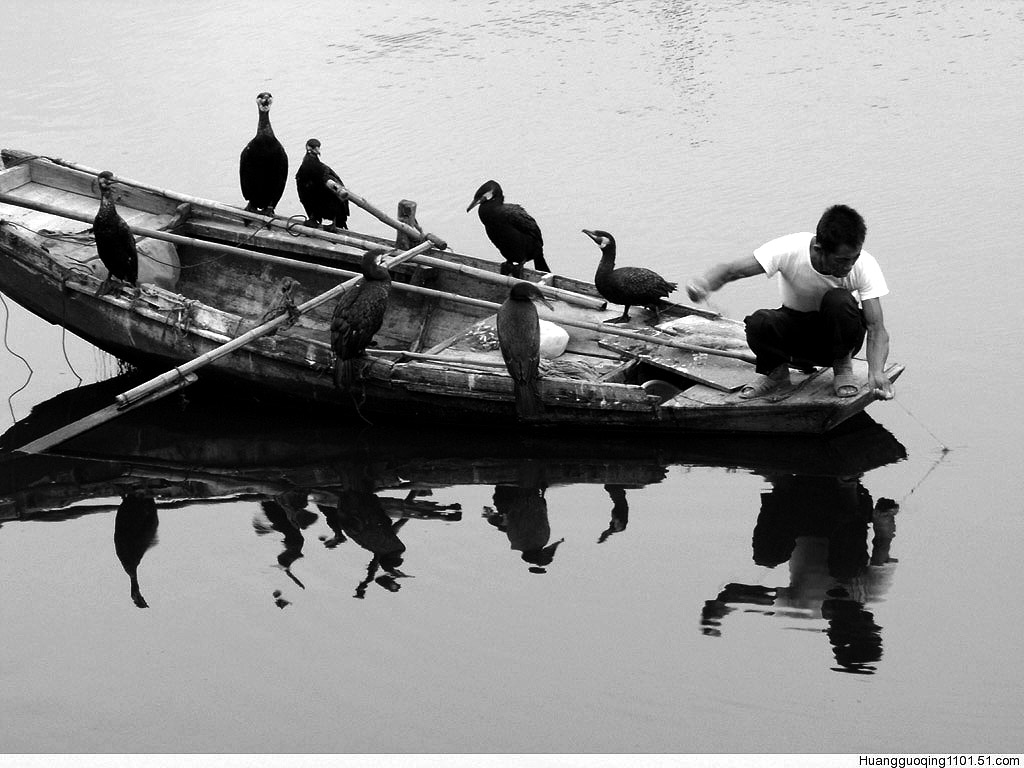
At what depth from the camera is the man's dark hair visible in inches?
250

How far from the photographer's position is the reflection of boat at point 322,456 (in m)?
7.82

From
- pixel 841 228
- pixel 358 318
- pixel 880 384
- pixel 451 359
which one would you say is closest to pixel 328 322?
pixel 358 318

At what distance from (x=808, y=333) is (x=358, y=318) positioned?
9.06 ft

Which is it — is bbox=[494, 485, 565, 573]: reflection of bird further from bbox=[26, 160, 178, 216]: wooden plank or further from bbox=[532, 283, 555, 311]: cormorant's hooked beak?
bbox=[26, 160, 178, 216]: wooden plank

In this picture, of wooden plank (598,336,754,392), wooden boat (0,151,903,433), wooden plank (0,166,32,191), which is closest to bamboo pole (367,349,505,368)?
wooden boat (0,151,903,433)

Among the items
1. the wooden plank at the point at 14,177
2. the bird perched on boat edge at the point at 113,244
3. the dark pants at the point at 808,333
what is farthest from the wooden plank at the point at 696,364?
the wooden plank at the point at 14,177

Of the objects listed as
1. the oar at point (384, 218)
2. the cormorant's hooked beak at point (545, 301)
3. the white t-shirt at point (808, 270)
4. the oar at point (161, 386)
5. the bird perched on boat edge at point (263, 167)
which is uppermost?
the bird perched on boat edge at point (263, 167)

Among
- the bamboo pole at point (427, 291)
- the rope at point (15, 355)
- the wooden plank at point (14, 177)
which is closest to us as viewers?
the bamboo pole at point (427, 291)

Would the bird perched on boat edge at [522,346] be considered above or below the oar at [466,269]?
below

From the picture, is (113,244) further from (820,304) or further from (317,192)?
(820,304)

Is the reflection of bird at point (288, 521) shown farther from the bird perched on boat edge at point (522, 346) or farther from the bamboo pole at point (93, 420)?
the bird perched on boat edge at point (522, 346)

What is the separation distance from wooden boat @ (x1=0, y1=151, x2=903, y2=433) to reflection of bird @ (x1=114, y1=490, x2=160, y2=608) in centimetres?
64

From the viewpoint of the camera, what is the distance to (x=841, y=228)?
6.38m

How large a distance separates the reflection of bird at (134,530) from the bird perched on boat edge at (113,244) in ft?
5.25
